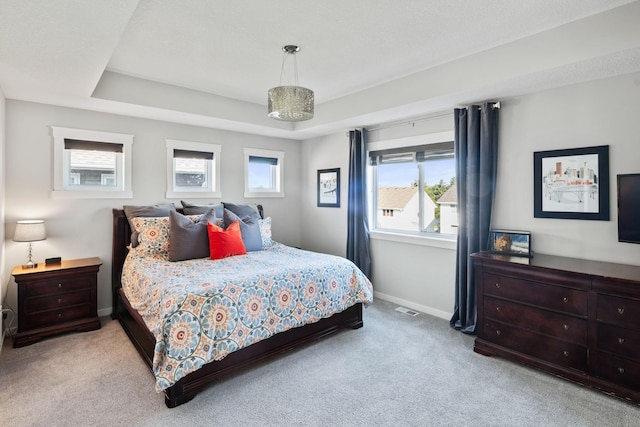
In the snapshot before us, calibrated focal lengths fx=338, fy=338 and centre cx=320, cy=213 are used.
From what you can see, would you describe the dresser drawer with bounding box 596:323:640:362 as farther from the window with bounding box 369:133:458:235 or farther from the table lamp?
the table lamp

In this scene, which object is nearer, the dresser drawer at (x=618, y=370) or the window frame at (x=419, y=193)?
the dresser drawer at (x=618, y=370)

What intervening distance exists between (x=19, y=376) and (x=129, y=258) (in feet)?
4.26

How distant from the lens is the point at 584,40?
2348 millimetres

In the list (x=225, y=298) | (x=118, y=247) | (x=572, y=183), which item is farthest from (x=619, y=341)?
(x=118, y=247)

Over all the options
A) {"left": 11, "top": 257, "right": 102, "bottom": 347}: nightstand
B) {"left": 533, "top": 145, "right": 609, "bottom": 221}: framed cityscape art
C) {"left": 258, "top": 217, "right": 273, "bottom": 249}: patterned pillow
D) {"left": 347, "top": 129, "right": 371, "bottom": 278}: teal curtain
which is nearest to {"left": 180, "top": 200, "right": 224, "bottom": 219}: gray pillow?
{"left": 258, "top": 217, "right": 273, "bottom": 249}: patterned pillow

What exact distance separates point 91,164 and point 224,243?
6.09 feet

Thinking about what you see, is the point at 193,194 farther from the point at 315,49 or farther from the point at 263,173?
the point at 315,49

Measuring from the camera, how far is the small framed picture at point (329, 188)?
5.09 meters

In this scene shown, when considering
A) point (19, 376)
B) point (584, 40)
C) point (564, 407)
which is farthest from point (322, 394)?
point (584, 40)

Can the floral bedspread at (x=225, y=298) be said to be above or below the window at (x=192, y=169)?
below

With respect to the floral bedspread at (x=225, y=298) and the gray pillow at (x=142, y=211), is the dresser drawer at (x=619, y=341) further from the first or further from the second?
the gray pillow at (x=142, y=211)

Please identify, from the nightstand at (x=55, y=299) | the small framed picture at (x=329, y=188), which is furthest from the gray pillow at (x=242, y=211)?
the nightstand at (x=55, y=299)

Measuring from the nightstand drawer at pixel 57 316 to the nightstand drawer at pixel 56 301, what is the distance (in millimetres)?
44

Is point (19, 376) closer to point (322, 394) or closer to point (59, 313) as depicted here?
point (59, 313)
